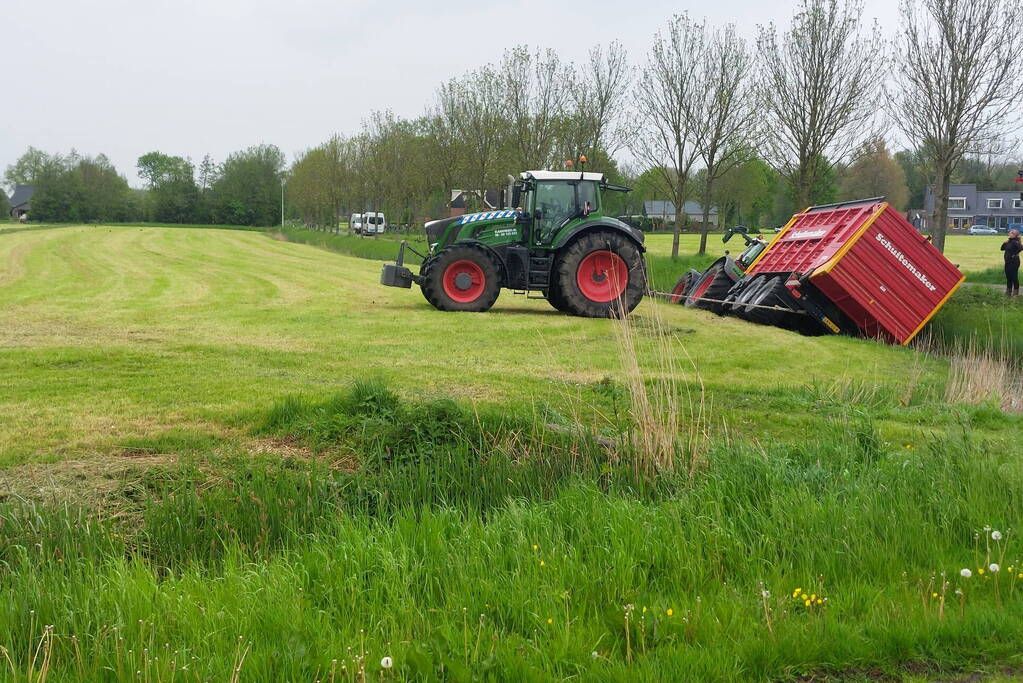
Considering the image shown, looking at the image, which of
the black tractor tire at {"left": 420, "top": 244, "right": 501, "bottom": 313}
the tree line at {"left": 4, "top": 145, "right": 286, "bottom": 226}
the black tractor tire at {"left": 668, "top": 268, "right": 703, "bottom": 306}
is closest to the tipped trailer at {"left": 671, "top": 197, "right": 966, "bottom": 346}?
the black tractor tire at {"left": 668, "top": 268, "right": 703, "bottom": 306}

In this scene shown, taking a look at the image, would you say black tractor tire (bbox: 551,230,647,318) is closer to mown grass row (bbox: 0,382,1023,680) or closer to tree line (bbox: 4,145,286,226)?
mown grass row (bbox: 0,382,1023,680)

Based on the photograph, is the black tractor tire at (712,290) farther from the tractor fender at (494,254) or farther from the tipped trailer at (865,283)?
the tractor fender at (494,254)

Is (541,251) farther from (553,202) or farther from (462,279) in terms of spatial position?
(462,279)

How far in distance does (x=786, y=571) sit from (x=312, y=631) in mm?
2291

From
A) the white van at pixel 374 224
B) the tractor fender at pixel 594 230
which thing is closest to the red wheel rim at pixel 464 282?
the tractor fender at pixel 594 230

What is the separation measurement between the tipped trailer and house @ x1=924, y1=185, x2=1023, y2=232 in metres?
83.8

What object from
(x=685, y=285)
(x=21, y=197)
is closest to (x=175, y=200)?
(x=21, y=197)

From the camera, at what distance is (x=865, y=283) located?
51.9 ft

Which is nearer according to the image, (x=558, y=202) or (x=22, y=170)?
(x=558, y=202)

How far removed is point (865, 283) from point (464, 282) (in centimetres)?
663

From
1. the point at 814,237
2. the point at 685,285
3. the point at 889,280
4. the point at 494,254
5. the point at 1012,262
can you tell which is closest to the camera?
the point at 889,280

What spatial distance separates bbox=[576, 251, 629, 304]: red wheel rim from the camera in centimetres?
1667

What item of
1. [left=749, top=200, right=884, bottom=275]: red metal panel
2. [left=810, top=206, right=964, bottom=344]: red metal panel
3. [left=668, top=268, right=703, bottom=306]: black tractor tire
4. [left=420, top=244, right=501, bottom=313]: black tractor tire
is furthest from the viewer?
[left=668, top=268, right=703, bottom=306]: black tractor tire

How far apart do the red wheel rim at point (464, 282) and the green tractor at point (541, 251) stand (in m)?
0.02
